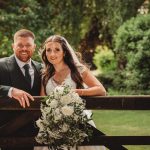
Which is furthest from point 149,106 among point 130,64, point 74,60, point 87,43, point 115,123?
point 87,43

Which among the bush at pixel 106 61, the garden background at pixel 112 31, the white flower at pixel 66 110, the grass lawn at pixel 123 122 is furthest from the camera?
the bush at pixel 106 61

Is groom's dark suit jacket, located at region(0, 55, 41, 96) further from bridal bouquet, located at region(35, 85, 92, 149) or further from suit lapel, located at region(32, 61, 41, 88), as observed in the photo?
bridal bouquet, located at region(35, 85, 92, 149)

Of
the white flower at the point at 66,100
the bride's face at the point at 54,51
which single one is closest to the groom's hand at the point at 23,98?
the white flower at the point at 66,100

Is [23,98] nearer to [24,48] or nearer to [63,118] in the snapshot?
[63,118]

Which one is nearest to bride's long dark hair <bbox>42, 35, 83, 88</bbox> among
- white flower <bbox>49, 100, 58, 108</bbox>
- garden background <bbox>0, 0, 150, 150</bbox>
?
white flower <bbox>49, 100, 58, 108</bbox>

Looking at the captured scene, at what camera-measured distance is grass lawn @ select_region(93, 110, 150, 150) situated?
10.9 m

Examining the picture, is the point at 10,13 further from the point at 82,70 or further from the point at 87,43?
the point at 87,43

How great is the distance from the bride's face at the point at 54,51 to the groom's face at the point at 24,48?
21 cm

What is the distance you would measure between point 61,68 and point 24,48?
0.51 metres

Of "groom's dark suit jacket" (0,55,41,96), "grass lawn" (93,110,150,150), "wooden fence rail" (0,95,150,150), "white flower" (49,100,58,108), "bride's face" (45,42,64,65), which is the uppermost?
"bride's face" (45,42,64,65)

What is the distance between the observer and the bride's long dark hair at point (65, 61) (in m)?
5.38

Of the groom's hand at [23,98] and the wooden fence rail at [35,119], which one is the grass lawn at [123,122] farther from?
the groom's hand at [23,98]

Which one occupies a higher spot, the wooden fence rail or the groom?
the groom

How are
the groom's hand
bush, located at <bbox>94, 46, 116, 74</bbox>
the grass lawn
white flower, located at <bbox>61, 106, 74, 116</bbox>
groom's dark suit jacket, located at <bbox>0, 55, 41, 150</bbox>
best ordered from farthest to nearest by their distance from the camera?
bush, located at <bbox>94, 46, 116, 74</bbox>
the grass lawn
groom's dark suit jacket, located at <bbox>0, 55, 41, 150</bbox>
the groom's hand
white flower, located at <bbox>61, 106, 74, 116</bbox>
